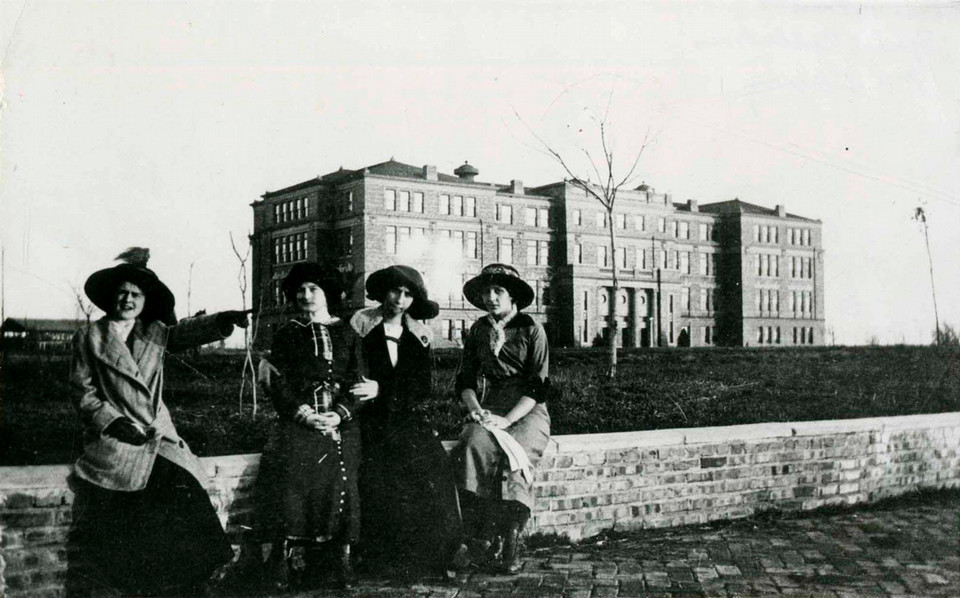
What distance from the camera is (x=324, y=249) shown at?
18.9 ft

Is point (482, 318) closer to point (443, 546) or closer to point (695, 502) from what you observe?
point (443, 546)

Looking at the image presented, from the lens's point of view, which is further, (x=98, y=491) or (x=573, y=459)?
(x=573, y=459)

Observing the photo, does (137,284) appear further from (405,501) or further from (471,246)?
(471,246)

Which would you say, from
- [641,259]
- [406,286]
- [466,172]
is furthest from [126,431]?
[641,259]

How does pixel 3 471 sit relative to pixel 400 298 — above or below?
below

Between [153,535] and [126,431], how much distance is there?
1.94 ft

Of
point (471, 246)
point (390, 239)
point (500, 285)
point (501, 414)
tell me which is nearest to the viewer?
point (501, 414)

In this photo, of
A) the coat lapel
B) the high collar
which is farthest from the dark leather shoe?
the coat lapel

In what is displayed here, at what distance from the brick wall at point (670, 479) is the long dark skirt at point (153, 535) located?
139 millimetres

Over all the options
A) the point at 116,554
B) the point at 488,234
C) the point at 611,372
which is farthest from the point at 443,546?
the point at 611,372

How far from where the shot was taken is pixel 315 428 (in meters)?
4.65

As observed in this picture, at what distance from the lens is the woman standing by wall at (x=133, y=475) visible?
4293mm

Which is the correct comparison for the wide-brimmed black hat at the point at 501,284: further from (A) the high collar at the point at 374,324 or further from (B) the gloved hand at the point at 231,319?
(B) the gloved hand at the point at 231,319

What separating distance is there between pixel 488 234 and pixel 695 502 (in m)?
2.79
